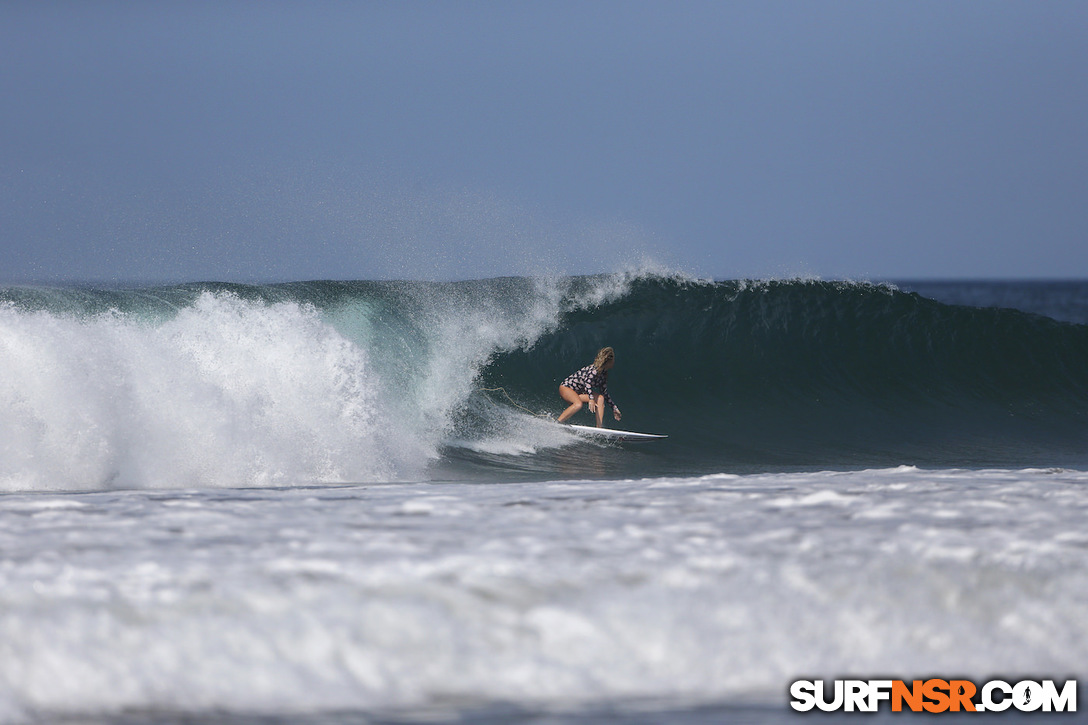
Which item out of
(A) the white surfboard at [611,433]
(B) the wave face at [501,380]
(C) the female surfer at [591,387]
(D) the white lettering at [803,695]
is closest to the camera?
(D) the white lettering at [803,695]

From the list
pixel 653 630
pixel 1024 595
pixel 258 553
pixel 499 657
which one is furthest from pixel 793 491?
pixel 258 553

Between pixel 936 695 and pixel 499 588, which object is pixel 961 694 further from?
pixel 499 588

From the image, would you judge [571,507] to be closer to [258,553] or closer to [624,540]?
[624,540]

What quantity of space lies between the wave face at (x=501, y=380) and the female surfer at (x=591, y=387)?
0.40 metres

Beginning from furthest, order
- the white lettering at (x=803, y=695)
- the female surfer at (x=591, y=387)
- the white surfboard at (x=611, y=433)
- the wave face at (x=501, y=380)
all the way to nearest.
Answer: the female surfer at (x=591, y=387) < the white surfboard at (x=611, y=433) < the wave face at (x=501, y=380) < the white lettering at (x=803, y=695)

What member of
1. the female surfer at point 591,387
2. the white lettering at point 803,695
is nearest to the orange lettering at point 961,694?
the white lettering at point 803,695

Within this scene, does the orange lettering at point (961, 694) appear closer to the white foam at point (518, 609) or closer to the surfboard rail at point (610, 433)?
the white foam at point (518, 609)

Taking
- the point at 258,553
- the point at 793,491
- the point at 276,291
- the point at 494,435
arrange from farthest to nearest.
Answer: the point at 276,291 → the point at 494,435 → the point at 793,491 → the point at 258,553

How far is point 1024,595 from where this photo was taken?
2213 millimetres

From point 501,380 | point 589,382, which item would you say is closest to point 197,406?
point 589,382

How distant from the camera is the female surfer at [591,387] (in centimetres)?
934

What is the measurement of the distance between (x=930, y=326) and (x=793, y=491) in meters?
11.2

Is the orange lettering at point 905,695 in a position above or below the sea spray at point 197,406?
below

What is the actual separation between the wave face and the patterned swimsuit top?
505 mm
